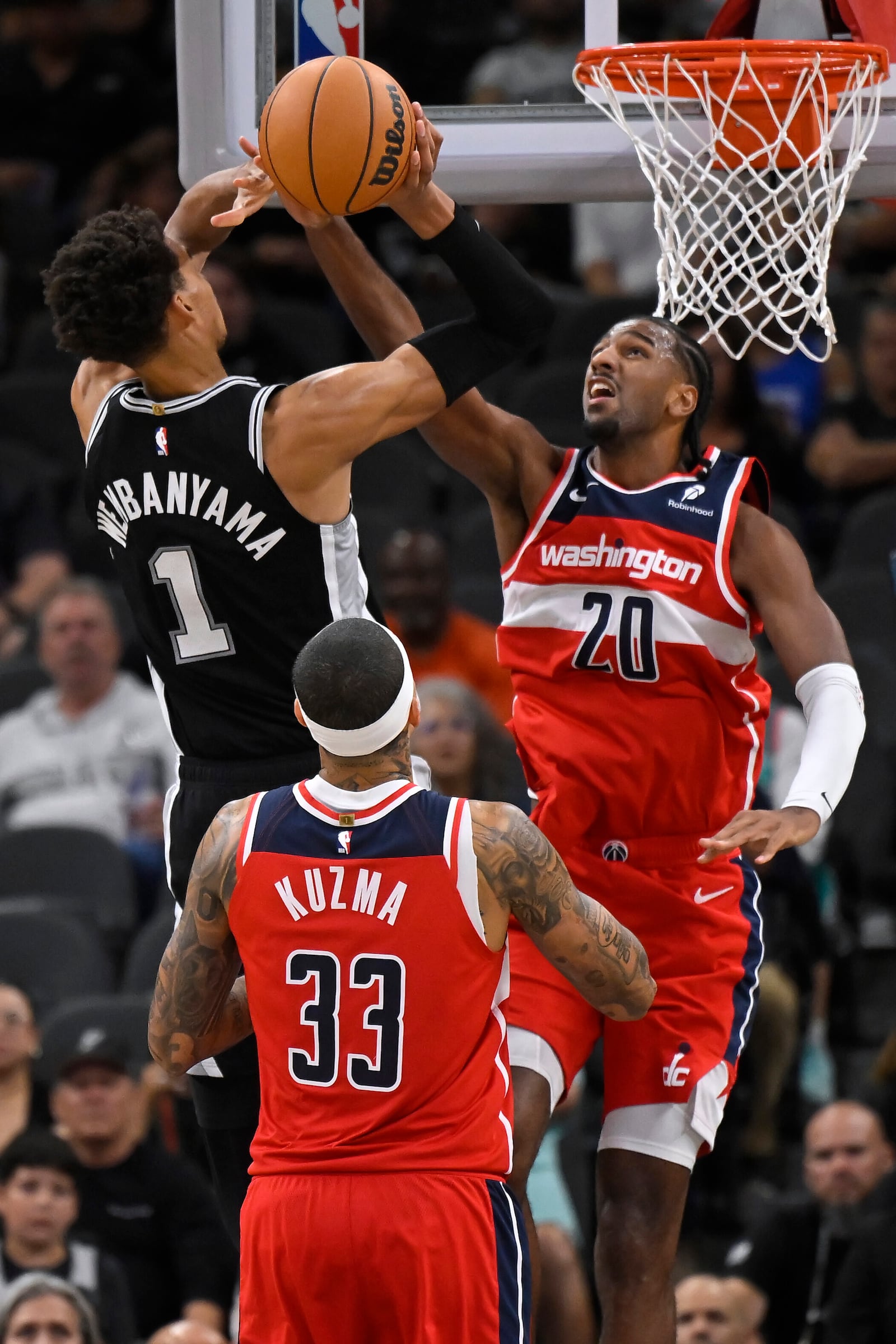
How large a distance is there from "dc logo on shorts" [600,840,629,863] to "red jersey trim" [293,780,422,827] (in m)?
1.06

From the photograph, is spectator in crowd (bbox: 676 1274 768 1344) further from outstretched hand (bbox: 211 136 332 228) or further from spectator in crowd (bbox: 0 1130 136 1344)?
outstretched hand (bbox: 211 136 332 228)

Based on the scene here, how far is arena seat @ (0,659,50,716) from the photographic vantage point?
29.6 ft

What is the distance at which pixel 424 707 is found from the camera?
23.8 ft

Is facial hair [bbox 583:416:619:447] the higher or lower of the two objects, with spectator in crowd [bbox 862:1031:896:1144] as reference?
higher

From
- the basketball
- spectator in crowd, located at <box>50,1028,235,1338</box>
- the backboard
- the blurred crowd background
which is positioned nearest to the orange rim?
the backboard

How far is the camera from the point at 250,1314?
388 cm

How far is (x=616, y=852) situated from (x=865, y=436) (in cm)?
518

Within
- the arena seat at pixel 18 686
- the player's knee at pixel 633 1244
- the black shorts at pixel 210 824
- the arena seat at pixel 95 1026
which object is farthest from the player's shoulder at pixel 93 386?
the arena seat at pixel 18 686

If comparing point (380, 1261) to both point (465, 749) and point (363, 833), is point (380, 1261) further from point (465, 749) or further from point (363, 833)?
point (465, 749)

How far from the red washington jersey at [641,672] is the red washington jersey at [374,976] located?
102cm

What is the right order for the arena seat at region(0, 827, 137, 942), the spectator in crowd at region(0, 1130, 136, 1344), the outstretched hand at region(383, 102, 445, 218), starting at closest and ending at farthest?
the outstretched hand at region(383, 102, 445, 218) → the spectator in crowd at region(0, 1130, 136, 1344) → the arena seat at region(0, 827, 137, 942)

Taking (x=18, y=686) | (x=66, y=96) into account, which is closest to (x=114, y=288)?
(x=18, y=686)

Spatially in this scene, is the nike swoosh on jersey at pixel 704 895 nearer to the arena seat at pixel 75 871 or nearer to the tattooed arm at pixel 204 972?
the tattooed arm at pixel 204 972

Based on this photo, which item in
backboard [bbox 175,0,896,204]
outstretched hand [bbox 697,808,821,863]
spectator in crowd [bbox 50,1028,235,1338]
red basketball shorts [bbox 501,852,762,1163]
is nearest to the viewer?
outstretched hand [bbox 697,808,821,863]
